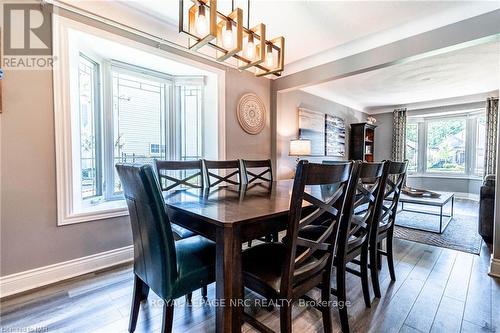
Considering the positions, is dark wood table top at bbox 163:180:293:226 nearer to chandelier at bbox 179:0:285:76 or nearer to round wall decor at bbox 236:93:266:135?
chandelier at bbox 179:0:285:76

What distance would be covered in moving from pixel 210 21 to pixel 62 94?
1491 millimetres

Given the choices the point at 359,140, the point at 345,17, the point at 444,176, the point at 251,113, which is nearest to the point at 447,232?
the point at 359,140

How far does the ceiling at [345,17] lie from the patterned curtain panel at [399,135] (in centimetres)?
435

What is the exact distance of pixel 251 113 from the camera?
350cm

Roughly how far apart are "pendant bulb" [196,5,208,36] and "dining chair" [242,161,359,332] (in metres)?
1.06

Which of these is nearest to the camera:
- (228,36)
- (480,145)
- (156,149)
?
(228,36)

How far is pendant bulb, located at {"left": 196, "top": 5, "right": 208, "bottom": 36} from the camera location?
4.55 feet

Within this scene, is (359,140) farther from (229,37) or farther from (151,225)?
(151,225)

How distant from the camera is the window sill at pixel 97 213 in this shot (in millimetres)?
1982

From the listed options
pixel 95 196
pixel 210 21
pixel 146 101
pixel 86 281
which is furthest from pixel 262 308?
pixel 146 101

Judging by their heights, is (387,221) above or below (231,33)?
below

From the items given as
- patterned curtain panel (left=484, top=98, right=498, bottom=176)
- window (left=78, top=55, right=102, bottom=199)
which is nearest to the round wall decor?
window (left=78, top=55, right=102, bottom=199)

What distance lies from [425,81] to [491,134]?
222 centimetres

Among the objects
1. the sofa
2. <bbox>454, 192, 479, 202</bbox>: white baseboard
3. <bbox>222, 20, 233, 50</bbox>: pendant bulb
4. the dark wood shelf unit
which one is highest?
<bbox>222, 20, 233, 50</bbox>: pendant bulb
